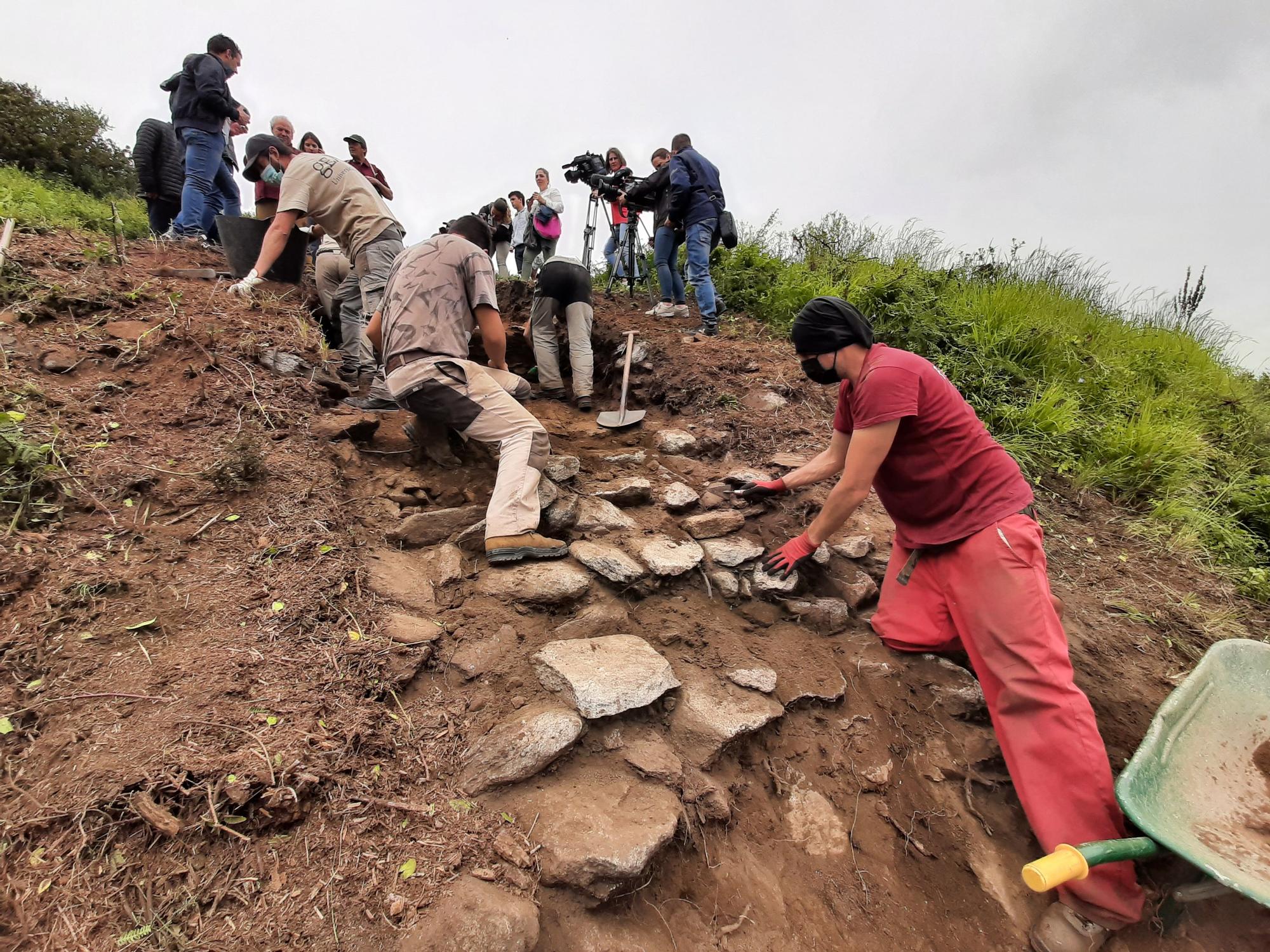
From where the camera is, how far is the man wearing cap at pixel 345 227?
350 cm

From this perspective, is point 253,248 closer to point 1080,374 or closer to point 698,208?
point 698,208

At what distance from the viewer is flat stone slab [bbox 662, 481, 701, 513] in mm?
3066

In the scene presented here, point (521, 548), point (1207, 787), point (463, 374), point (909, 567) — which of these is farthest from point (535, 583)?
point (1207, 787)

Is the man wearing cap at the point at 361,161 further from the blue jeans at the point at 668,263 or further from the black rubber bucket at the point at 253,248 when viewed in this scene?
the blue jeans at the point at 668,263

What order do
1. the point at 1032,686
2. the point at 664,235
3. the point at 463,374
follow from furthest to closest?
the point at 664,235, the point at 463,374, the point at 1032,686

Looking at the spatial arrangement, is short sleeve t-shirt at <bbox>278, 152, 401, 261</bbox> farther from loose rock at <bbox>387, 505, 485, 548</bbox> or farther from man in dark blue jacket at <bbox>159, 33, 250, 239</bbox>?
loose rock at <bbox>387, 505, 485, 548</bbox>

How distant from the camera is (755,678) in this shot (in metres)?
2.24

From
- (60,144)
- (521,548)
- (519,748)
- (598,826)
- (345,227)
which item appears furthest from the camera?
(60,144)

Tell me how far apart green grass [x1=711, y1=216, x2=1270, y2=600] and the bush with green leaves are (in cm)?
1299

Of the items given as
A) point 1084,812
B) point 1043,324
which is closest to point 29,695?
point 1084,812

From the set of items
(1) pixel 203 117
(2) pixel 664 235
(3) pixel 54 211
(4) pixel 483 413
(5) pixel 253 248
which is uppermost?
(1) pixel 203 117

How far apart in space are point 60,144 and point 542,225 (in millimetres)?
10972

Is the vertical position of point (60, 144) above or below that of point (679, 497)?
above

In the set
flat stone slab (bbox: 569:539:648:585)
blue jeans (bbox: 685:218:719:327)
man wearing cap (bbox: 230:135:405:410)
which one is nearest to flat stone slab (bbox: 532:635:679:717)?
flat stone slab (bbox: 569:539:648:585)
